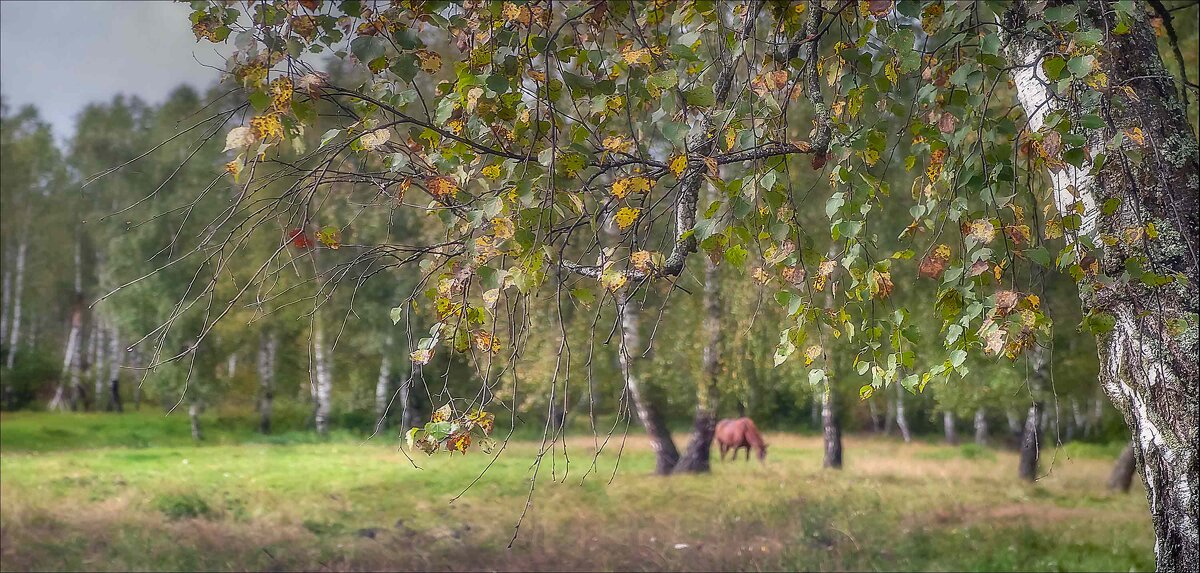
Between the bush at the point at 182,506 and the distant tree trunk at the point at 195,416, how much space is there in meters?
2.56

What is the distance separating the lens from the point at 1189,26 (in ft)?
30.6

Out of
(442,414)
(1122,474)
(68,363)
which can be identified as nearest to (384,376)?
(68,363)

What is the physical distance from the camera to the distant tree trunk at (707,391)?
31.9ft

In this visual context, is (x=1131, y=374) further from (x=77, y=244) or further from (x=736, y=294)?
(x=77, y=244)

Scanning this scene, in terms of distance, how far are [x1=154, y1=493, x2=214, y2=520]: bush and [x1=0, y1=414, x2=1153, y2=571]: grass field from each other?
0.01m

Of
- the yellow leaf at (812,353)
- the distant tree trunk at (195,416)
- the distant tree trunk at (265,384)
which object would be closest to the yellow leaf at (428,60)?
the yellow leaf at (812,353)

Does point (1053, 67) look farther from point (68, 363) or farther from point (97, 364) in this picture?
point (97, 364)

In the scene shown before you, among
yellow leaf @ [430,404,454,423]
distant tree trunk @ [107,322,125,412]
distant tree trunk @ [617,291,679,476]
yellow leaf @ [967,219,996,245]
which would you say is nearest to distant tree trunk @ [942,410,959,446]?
distant tree trunk @ [617,291,679,476]

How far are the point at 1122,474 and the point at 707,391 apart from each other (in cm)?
504

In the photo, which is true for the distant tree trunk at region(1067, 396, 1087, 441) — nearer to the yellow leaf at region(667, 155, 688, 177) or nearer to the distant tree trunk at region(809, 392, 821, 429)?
the distant tree trunk at region(809, 392, 821, 429)

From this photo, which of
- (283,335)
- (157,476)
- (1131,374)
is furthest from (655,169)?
(283,335)

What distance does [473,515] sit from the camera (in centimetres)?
741

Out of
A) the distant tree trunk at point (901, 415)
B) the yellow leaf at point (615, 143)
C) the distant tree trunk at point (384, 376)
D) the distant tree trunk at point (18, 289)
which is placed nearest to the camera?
the yellow leaf at point (615, 143)

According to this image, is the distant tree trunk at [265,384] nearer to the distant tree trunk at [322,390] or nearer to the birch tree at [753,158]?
the distant tree trunk at [322,390]
